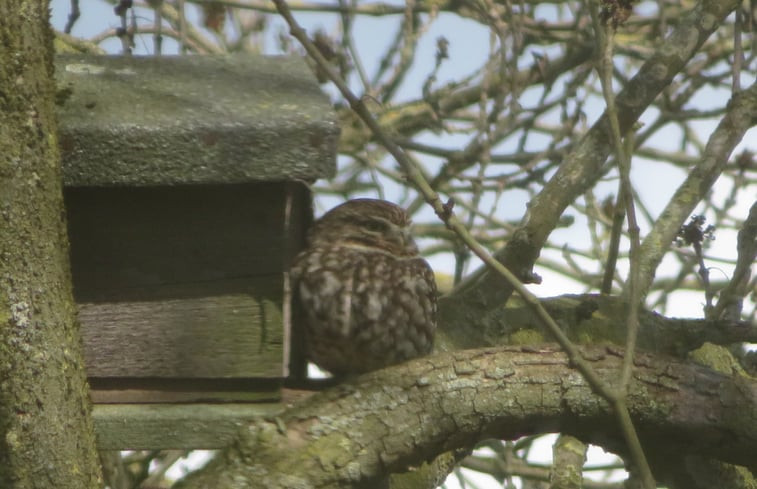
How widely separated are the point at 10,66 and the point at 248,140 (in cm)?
47

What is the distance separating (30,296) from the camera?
185 cm

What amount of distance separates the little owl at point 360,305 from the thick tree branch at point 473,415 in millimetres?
542

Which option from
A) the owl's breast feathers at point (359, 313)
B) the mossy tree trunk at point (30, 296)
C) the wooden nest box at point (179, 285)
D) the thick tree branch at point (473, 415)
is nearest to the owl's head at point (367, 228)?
the owl's breast feathers at point (359, 313)

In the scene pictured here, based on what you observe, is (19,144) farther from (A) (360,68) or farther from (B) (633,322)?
(A) (360,68)

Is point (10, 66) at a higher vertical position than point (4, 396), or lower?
higher

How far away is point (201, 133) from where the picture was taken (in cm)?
216

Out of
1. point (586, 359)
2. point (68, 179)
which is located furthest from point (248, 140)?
point (586, 359)

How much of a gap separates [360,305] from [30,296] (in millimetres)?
1223

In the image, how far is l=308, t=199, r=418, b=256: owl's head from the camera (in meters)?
3.24

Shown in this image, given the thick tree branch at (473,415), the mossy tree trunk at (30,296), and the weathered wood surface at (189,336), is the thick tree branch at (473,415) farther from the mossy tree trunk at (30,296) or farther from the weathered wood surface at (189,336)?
the mossy tree trunk at (30,296)

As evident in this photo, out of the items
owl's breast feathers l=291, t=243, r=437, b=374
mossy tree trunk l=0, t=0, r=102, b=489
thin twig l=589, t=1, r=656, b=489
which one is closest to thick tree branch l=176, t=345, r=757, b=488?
thin twig l=589, t=1, r=656, b=489

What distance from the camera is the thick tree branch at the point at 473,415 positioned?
86.3 inches

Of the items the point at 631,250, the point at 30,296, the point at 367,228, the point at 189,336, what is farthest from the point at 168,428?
the point at 367,228

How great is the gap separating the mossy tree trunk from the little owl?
3.56 feet
